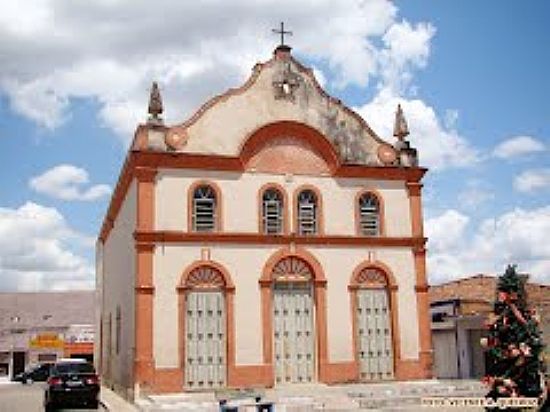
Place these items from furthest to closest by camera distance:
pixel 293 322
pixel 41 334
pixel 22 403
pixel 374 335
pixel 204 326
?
pixel 41 334, pixel 22 403, pixel 374 335, pixel 293 322, pixel 204 326

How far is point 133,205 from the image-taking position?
81.2 ft

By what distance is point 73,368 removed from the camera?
74.6 ft

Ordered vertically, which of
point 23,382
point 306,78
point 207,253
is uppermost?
point 306,78

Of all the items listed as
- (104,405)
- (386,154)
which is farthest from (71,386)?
(386,154)

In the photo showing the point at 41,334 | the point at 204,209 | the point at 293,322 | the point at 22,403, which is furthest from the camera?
the point at 41,334

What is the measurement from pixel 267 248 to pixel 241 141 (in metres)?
3.75

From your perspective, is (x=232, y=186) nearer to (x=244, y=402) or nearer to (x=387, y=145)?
(x=387, y=145)

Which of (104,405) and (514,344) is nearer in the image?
(514,344)

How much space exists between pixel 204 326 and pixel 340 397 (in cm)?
507

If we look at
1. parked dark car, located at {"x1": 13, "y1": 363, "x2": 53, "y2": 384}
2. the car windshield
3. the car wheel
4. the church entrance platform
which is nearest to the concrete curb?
the car windshield

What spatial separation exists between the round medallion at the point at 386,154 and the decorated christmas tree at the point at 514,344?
38.9ft

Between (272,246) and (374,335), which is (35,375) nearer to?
(272,246)

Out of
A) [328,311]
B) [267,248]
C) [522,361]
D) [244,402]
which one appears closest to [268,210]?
[267,248]

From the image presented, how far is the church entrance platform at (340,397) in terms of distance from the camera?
64.8 ft
